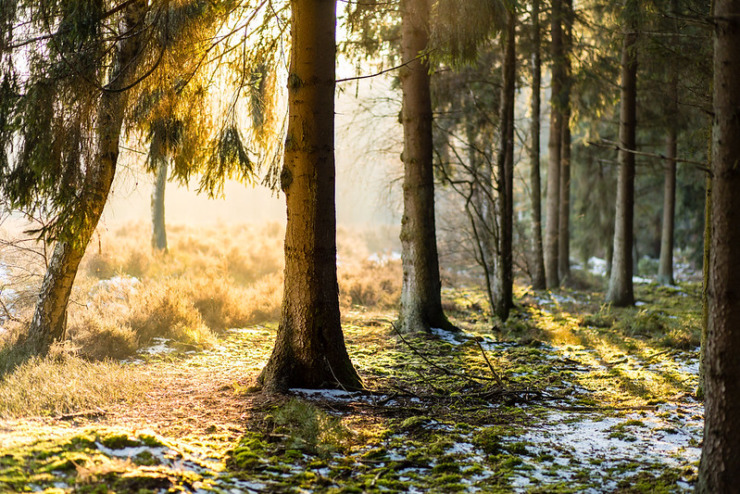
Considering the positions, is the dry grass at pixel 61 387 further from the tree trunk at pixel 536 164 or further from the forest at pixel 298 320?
the tree trunk at pixel 536 164

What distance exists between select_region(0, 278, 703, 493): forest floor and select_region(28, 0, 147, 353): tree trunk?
111 cm

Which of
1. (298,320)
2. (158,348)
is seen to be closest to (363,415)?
(298,320)

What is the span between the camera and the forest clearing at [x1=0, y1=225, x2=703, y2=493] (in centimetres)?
365

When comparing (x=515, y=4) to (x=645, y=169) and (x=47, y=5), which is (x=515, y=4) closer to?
(x=47, y=5)

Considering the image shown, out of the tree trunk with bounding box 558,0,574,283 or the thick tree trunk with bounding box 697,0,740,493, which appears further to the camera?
the tree trunk with bounding box 558,0,574,283

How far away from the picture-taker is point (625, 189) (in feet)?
42.7

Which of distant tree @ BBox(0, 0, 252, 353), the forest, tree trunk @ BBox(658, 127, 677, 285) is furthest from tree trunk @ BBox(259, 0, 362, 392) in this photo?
tree trunk @ BBox(658, 127, 677, 285)

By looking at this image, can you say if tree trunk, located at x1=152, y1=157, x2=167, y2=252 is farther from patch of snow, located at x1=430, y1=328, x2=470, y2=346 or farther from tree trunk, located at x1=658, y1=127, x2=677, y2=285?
tree trunk, located at x1=658, y1=127, x2=677, y2=285

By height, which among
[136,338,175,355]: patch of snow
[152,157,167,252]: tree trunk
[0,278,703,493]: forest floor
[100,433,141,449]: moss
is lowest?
[0,278,703,493]: forest floor

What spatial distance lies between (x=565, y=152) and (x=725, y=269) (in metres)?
14.9

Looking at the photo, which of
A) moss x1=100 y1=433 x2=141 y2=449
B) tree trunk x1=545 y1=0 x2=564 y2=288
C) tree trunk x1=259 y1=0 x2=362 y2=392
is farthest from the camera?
tree trunk x1=545 y1=0 x2=564 y2=288

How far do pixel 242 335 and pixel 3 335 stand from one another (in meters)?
3.39

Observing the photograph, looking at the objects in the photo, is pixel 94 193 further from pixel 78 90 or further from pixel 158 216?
pixel 158 216

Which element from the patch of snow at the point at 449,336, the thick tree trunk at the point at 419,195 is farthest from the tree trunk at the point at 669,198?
the patch of snow at the point at 449,336
